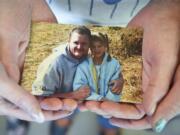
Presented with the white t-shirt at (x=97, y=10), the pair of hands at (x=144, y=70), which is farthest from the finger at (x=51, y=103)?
the white t-shirt at (x=97, y=10)

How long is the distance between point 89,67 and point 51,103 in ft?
0.25

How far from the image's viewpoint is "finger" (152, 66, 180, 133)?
421mm

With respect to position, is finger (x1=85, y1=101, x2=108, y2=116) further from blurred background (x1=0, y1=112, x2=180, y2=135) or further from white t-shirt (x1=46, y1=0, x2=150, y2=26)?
white t-shirt (x1=46, y1=0, x2=150, y2=26)

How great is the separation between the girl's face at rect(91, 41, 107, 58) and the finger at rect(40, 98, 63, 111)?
8 cm

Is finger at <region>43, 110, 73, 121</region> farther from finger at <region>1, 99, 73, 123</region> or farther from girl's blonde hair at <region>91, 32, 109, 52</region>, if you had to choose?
girl's blonde hair at <region>91, 32, 109, 52</region>

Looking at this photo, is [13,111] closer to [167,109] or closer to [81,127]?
[81,127]

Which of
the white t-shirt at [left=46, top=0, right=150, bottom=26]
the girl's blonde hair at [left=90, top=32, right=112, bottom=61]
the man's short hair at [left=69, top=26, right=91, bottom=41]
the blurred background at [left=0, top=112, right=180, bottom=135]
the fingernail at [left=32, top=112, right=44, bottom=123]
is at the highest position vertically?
the white t-shirt at [left=46, top=0, right=150, bottom=26]

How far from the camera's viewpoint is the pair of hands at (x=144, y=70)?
1.41 ft

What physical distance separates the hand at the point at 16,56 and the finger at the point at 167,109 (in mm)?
125

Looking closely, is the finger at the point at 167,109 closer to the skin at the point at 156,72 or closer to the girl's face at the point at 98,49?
the skin at the point at 156,72

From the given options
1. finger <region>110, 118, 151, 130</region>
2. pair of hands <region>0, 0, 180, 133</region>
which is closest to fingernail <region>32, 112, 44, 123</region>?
pair of hands <region>0, 0, 180, 133</region>

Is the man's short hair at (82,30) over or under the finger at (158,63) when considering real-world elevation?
over

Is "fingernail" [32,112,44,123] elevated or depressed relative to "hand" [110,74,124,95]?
depressed

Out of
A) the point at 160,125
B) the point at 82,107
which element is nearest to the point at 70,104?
the point at 82,107
